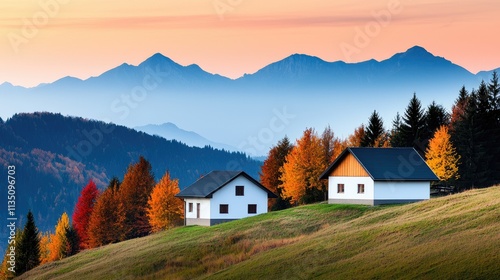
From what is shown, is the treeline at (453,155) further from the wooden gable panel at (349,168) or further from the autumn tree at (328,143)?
the wooden gable panel at (349,168)

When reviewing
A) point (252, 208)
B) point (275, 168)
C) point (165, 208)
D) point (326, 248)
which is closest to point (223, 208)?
point (252, 208)

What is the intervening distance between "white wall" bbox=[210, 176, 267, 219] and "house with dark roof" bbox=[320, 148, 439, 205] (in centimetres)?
1228

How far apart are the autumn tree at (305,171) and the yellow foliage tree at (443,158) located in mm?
11611

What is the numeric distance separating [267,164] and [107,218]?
796 inches

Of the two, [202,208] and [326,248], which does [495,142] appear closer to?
[202,208]

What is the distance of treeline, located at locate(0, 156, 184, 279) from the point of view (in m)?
102

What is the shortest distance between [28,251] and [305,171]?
1271 inches

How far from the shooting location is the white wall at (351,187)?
77.2 metres

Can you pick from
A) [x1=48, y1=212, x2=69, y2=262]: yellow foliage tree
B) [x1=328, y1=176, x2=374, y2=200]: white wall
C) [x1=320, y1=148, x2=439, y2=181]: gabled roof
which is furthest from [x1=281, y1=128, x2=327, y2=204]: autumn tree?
[x1=48, y1=212, x2=69, y2=262]: yellow foliage tree

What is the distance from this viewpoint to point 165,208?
101m

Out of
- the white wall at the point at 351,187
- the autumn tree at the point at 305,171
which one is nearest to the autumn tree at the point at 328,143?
the autumn tree at the point at 305,171

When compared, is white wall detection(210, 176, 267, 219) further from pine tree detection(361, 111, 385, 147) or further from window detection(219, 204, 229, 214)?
pine tree detection(361, 111, 385, 147)

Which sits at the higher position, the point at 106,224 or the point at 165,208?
the point at 165,208

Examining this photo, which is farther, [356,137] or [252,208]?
[356,137]
